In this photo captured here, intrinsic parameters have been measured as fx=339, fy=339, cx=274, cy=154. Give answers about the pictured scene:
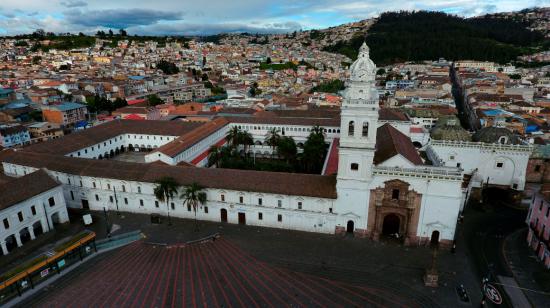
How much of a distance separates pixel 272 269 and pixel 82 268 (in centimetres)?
2041

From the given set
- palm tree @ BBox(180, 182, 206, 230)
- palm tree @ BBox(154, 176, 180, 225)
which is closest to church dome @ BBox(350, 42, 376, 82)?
palm tree @ BBox(180, 182, 206, 230)

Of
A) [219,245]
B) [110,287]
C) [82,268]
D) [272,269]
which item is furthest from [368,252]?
[82,268]

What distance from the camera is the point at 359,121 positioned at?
38688 millimetres

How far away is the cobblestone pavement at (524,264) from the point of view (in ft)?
106

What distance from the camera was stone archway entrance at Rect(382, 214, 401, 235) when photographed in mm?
41719

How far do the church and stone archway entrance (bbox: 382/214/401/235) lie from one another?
0.12 meters

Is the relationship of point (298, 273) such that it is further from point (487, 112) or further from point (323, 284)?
point (487, 112)

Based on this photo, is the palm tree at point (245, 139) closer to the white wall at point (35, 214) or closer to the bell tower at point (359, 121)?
the bell tower at point (359, 121)

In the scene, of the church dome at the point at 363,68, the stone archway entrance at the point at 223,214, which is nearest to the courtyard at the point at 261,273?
the stone archway entrance at the point at 223,214

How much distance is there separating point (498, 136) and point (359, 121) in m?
29.6

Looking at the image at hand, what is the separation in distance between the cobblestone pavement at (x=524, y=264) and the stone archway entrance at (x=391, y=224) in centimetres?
1209

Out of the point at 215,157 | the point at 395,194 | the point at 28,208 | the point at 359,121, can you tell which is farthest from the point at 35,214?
the point at 395,194

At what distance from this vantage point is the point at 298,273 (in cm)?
3547

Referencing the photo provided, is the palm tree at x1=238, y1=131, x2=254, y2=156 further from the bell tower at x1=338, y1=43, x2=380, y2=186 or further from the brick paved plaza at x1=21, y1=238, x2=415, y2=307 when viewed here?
the brick paved plaza at x1=21, y1=238, x2=415, y2=307
